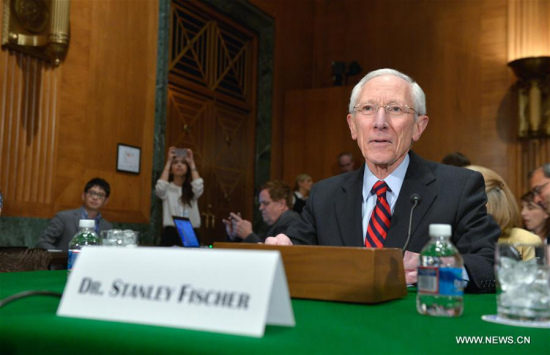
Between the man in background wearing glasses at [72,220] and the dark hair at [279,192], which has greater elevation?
the dark hair at [279,192]

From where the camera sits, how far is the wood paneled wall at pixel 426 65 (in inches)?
306

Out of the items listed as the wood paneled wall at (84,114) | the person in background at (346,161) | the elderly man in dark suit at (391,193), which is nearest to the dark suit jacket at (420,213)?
the elderly man in dark suit at (391,193)

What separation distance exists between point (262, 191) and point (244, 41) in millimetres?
3569

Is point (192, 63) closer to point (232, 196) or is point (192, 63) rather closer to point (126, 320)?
point (232, 196)

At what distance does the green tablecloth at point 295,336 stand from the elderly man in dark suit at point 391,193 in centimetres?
78

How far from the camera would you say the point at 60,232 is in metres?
4.98

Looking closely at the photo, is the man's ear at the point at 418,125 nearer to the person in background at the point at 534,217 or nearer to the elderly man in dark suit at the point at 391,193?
the elderly man in dark suit at the point at 391,193

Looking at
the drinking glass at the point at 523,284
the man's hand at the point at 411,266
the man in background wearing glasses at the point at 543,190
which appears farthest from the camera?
the man in background wearing glasses at the point at 543,190

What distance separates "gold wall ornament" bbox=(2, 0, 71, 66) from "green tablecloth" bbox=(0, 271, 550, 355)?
4.57m

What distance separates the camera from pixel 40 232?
5309mm

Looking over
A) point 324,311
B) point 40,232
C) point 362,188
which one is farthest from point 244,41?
point 324,311

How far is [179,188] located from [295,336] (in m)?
5.70

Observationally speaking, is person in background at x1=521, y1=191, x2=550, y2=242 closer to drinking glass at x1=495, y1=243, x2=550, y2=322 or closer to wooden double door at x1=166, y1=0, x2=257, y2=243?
drinking glass at x1=495, y1=243, x2=550, y2=322

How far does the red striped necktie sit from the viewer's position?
194 centimetres
